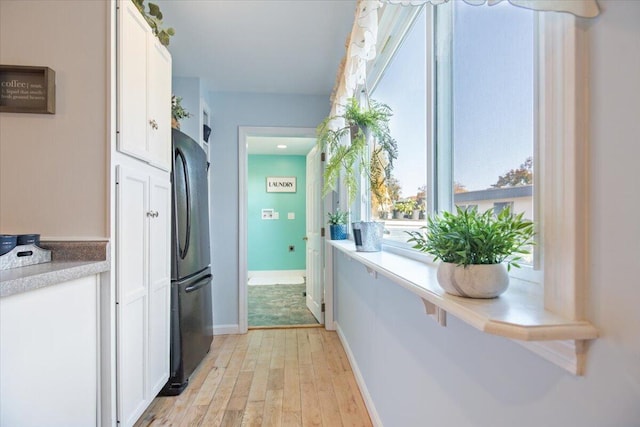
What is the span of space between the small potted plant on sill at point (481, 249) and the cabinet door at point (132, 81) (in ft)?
4.82

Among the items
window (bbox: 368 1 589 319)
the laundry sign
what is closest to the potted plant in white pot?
window (bbox: 368 1 589 319)

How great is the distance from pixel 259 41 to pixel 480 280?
92.3 inches

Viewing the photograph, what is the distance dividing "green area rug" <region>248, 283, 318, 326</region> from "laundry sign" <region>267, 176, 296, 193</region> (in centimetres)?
181

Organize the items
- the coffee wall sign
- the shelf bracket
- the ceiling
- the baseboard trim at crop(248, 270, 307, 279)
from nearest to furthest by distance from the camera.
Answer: the shelf bracket → the coffee wall sign → the ceiling → the baseboard trim at crop(248, 270, 307, 279)

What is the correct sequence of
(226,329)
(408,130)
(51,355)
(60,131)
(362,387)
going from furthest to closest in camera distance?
1. (226,329)
2. (362,387)
3. (408,130)
4. (60,131)
5. (51,355)

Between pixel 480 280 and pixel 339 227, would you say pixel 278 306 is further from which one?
pixel 480 280

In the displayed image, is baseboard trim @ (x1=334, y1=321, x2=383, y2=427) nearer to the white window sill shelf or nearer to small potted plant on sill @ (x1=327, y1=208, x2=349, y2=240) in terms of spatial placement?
small potted plant on sill @ (x1=327, y1=208, x2=349, y2=240)

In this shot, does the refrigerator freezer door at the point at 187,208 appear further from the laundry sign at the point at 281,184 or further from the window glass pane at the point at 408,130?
the laundry sign at the point at 281,184

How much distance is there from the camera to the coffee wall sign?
1.31 m

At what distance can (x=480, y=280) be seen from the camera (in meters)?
0.66

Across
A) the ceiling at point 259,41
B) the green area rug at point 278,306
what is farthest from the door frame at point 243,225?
the ceiling at point 259,41

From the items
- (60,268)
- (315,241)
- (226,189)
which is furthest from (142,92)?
(315,241)

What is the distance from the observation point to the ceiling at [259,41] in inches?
78.0

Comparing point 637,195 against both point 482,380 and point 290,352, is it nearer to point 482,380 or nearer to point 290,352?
point 482,380
